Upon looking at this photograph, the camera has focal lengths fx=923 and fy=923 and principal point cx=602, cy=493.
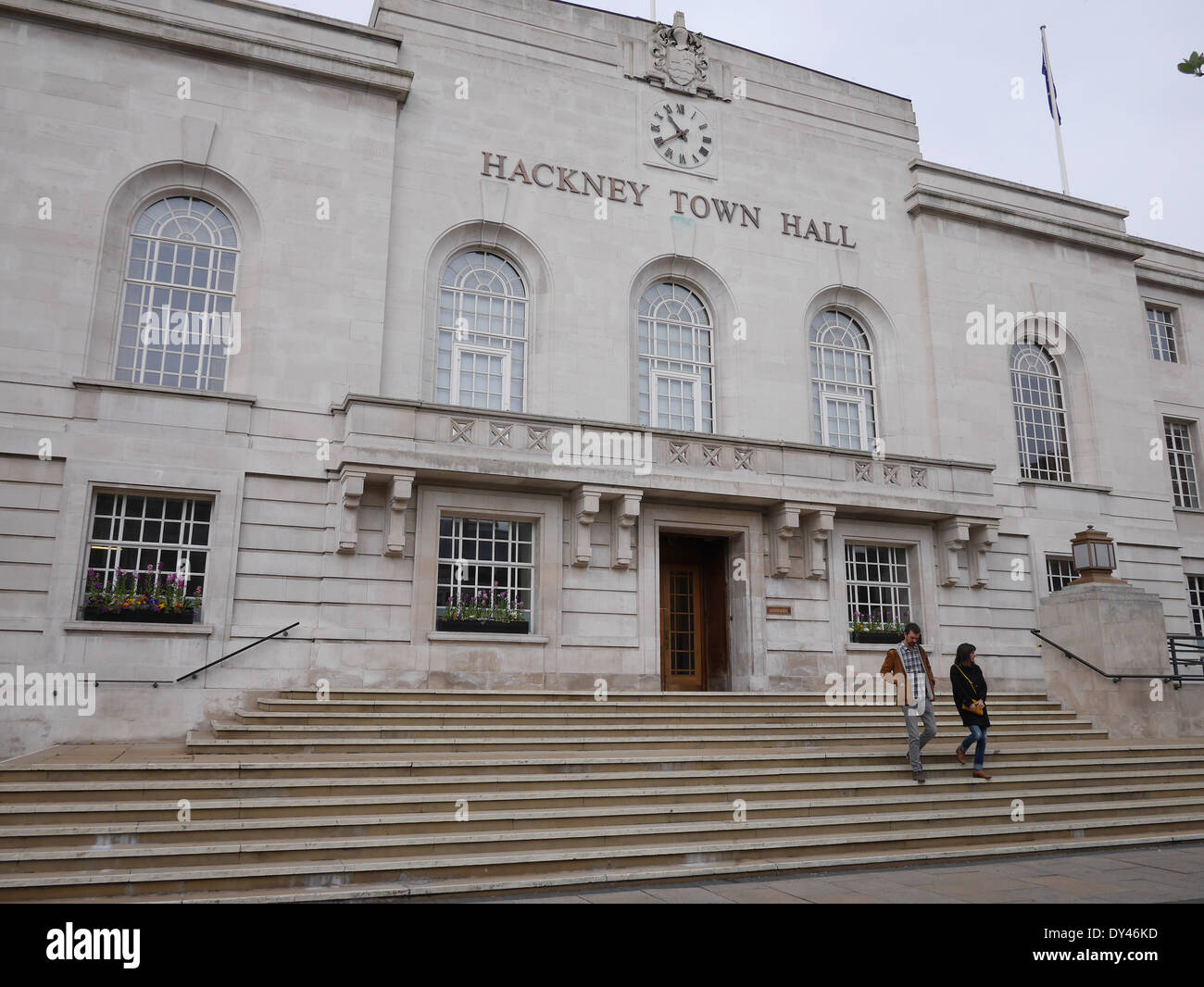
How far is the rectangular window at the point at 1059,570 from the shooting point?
2331 cm

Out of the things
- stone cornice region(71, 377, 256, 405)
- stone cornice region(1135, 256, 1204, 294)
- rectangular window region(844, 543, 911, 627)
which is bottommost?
rectangular window region(844, 543, 911, 627)

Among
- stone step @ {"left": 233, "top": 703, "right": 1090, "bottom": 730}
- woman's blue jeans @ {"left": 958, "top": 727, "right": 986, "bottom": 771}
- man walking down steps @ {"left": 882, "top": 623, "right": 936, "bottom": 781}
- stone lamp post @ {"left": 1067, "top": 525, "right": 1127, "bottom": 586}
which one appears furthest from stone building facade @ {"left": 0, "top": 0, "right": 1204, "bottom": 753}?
man walking down steps @ {"left": 882, "top": 623, "right": 936, "bottom": 781}

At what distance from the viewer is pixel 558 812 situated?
1105 cm

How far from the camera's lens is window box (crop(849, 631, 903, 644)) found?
67.6 feet

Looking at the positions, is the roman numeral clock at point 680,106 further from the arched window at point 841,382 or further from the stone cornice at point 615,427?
the stone cornice at point 615,427

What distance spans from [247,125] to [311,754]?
12.4 meters

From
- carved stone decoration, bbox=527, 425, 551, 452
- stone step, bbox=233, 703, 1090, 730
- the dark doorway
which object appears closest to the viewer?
stone step, bbox=233, 703, 1090, 730

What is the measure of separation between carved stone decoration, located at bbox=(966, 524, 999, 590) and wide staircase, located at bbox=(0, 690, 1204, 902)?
528 cm

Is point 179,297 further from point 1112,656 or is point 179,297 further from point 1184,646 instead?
point 1184,646

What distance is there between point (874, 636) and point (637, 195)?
11.4m

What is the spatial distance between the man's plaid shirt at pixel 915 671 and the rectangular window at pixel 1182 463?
18162 millimetres

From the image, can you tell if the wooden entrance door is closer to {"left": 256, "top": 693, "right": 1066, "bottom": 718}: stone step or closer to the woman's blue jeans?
{"left": 256, "top": 693, "right": 1066, "bottom": 718}: stone step
